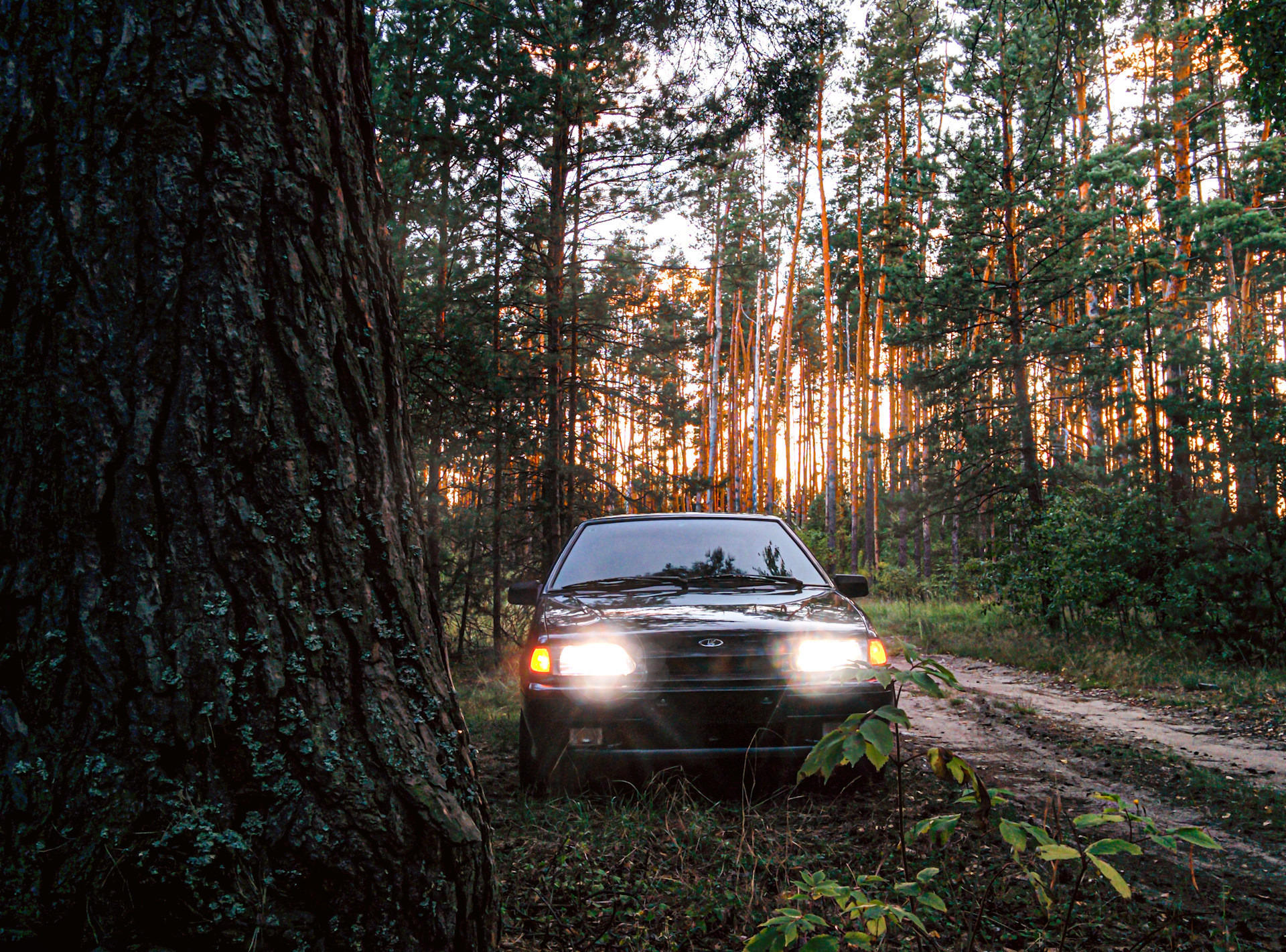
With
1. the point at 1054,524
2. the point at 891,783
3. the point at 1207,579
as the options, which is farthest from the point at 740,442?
the point at 891,783

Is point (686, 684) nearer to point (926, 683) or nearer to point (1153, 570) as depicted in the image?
point (926, 683)

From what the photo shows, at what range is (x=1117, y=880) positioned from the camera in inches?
57.2

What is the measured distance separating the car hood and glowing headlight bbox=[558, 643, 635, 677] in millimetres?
91

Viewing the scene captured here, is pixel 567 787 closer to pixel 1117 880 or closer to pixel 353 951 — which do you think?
pixel 353 951

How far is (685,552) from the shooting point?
16.0 feet

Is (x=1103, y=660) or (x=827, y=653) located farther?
(x=1103, y=660)

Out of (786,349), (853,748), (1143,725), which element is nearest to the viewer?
(853,748)

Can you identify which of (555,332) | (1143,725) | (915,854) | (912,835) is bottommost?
(1143,725)

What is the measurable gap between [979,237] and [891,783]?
12282 millimetres

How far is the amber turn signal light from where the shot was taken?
3.61 m

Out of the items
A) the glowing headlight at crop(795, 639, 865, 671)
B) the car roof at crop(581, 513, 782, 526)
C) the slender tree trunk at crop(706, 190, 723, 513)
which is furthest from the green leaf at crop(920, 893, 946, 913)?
the slender tree trunk at crop(706, 190, 723, 513)

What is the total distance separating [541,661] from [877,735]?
2.29 m

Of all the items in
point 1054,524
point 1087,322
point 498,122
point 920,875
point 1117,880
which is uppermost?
point 498,122

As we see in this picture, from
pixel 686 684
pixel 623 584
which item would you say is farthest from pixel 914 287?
pixel 686 684
